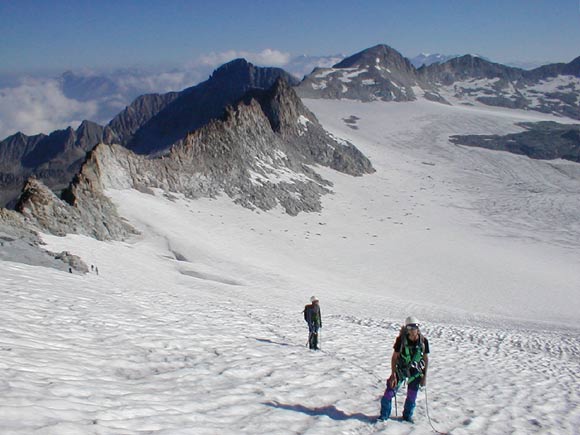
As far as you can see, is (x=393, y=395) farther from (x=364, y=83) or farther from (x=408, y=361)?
(x=364, y=83)

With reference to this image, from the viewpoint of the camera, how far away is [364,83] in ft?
573

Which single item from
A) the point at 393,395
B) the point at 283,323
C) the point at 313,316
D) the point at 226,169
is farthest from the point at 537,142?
the point at 393,395

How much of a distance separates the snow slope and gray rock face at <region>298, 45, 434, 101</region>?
99.8 metres

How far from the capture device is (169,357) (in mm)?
9805

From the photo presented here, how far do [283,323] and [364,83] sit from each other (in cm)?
16771

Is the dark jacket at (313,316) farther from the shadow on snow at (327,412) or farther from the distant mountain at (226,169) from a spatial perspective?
the distant mountain at (226,169)

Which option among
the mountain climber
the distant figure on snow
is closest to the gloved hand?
the mountain climber

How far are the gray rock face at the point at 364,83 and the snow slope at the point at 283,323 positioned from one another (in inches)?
3929

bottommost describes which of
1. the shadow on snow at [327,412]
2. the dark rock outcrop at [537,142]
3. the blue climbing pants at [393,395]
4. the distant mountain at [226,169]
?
the shadow on snow at [327,412]

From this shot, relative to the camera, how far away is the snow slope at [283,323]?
7367mm

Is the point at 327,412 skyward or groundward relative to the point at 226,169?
groundward

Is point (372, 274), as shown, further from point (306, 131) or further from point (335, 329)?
point (306, 131)

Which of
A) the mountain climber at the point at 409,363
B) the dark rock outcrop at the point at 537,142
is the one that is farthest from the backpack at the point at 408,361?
the dark rock outcrop at the point at 537,142

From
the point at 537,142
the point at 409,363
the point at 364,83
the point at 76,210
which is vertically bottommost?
the point at 409,363
